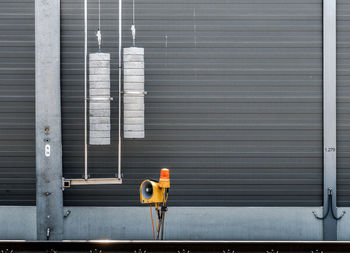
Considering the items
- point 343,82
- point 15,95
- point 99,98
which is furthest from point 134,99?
point 343,82

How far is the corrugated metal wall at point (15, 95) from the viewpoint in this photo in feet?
24.4

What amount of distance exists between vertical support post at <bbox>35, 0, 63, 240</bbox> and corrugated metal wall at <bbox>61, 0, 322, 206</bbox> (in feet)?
0.57

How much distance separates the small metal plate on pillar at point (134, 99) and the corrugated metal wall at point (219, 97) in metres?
0.36

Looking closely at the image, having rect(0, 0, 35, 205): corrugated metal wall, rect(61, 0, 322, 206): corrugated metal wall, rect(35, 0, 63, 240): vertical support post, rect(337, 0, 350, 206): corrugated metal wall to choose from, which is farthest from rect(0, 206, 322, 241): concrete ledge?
rect(337, 0, 350, 206): corrugated metal wall

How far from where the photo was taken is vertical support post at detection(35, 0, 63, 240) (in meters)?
Result: 7.28

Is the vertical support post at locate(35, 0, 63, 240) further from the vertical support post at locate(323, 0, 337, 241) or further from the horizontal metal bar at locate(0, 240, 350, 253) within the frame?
the vertical support post at locate(323, 0, 337, 241)

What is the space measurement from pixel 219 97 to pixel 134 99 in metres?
1.49

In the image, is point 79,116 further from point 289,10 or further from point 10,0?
point 289,10

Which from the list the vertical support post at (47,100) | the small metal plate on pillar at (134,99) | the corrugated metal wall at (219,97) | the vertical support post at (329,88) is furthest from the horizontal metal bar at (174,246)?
the small metal plate on pillar at (134,99)

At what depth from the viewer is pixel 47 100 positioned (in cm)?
729

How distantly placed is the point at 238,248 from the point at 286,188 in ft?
5.51

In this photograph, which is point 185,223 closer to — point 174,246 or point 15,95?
point 174,246

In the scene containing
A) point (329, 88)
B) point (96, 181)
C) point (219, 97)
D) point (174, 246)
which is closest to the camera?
point (174, 246)

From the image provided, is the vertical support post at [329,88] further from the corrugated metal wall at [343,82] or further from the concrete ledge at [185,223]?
the concrete ledge at [185,223]
